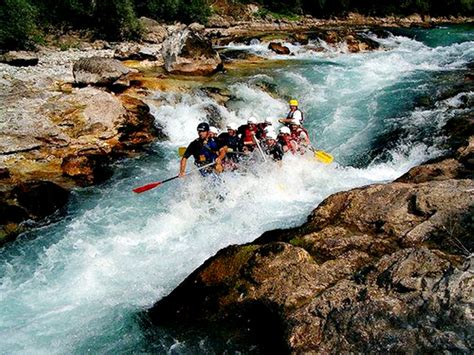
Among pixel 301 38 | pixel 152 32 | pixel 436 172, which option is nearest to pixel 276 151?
pixel 436 172

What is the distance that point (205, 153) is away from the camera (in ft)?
27.8

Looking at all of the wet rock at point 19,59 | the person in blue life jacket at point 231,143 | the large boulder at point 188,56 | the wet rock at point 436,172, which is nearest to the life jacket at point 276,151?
the person in blue life jacket at point 231,143

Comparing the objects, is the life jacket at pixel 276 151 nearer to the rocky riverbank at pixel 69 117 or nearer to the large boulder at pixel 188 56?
the rocky riverbank at pixel 69 117

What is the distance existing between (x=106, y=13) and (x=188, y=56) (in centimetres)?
1000

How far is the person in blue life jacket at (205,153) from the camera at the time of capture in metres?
8.29

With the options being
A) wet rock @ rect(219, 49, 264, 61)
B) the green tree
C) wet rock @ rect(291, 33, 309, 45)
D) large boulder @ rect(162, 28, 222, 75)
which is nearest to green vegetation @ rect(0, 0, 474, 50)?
the green tree

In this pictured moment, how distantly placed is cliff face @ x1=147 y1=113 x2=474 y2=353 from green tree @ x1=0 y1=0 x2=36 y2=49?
1648cm

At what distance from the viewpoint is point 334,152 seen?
10930 mm

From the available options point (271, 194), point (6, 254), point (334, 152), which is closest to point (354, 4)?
point (334, 152)

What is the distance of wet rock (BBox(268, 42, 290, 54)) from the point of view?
827 inches

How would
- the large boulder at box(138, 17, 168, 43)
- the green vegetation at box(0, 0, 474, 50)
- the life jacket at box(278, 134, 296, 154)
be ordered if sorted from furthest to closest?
1. the large boulder at box(138, 17, 168, 43)
2. the green vegetation at box(0, 0, 474, 50)
3. the life jacket at box(278, 134, 296, 154)

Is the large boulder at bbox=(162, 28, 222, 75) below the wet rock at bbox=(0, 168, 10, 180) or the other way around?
the other way around

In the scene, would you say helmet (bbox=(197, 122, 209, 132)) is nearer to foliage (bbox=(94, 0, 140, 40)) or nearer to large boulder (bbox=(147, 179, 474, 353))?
large boulder (bbox=(147, 179, 474, 353))

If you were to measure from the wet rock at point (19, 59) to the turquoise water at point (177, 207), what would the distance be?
6.25 meters
